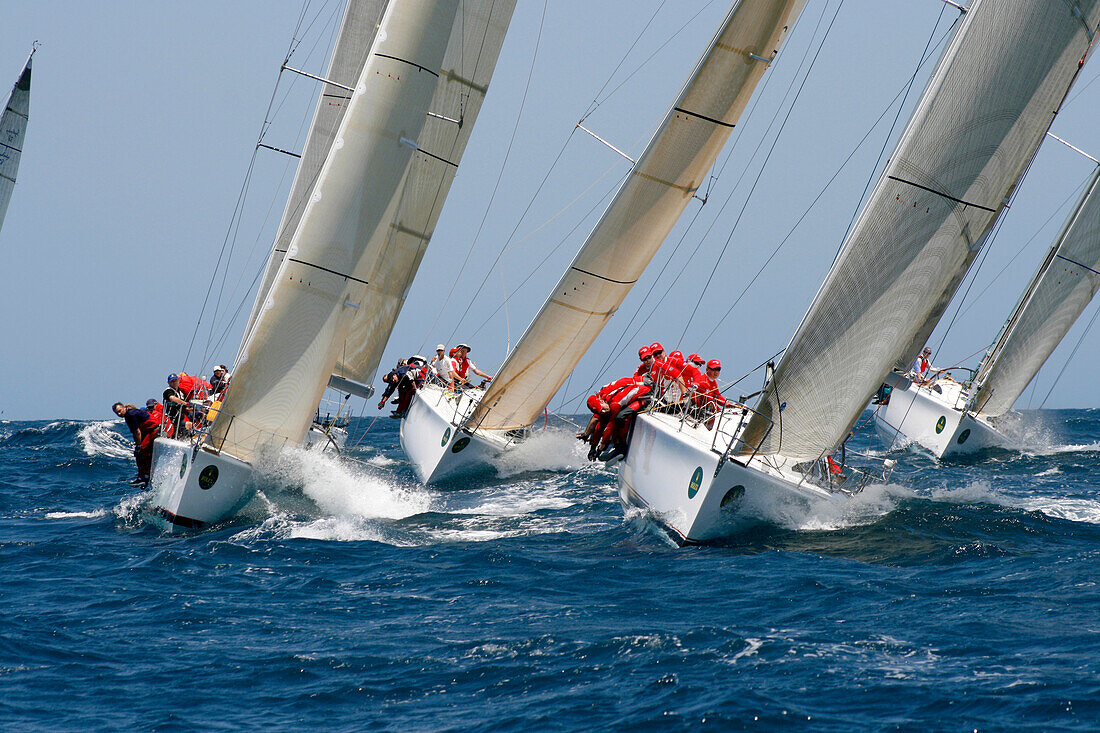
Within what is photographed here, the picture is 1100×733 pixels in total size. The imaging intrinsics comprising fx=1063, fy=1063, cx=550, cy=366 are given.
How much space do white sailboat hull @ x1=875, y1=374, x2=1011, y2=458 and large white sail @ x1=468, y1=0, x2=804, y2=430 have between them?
7014 millimetres

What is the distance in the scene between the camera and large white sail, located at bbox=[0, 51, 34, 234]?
24422 millimetres

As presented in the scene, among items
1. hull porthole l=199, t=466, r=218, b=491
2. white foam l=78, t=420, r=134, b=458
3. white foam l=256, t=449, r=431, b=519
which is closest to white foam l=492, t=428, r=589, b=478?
white foam l=256, t=449, r=431, b=519

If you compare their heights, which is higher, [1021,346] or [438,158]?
[1021,346]

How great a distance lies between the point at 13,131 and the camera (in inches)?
972

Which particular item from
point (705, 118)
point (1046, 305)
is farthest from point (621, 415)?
point (1046, 305)

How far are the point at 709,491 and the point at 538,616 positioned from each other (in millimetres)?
2778

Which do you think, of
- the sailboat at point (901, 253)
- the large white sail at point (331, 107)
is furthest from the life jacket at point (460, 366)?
the sailboat at point (901, 253)

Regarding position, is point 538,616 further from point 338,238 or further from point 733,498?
point 338,238

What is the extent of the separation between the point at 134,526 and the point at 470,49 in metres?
9.08

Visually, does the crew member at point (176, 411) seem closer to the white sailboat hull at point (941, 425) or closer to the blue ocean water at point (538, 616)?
the blue ocean water at point (538, 616)

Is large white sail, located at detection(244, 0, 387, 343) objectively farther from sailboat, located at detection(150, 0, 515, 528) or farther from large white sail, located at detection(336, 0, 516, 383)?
sailboat, located at detection(150, 0, 515, 528)

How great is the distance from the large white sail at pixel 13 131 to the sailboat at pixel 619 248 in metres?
A: 14.5

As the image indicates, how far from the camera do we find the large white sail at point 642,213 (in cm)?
1456

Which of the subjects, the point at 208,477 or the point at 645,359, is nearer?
the point at 208,477
